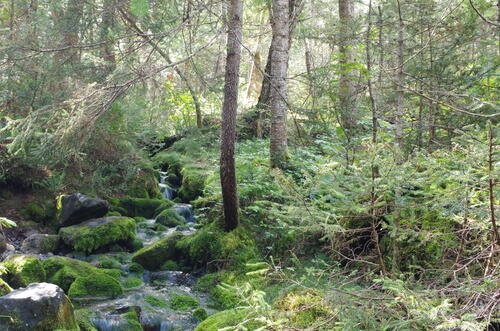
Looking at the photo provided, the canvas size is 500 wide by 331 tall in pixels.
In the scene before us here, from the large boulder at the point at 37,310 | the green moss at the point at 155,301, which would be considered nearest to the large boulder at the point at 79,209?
the green moss at the point at 155,301

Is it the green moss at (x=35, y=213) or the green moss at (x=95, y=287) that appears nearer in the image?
the green moss at (x=95, y=287)

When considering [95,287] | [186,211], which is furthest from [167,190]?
[95,287]

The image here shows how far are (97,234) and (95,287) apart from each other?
7.38 ft

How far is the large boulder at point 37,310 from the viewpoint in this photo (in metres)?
4.75

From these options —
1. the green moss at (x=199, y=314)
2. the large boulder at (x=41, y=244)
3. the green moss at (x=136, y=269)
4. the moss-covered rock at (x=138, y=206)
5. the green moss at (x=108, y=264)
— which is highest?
the moss-covered rock at (x=138, y=206)

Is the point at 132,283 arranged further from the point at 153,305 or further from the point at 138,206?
the point at 138,206

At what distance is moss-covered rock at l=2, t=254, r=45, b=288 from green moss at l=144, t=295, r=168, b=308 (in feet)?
5.67

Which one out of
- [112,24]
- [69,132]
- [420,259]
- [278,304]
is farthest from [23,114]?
[420,259]

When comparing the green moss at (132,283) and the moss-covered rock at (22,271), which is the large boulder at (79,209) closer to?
the green moss at (132,283)

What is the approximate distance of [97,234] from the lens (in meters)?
9.58

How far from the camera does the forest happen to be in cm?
343

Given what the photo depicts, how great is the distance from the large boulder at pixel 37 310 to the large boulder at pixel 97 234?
4.27 meters

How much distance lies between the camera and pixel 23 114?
1101 cm

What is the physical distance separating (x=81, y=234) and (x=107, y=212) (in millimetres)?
1439
